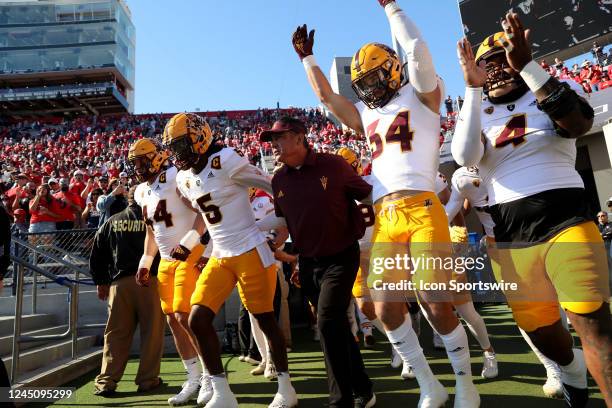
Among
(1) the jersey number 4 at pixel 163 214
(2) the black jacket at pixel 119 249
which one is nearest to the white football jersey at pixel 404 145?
(1) the jersey number 4 at pixel 163 214

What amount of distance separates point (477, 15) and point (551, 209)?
27.2 metres

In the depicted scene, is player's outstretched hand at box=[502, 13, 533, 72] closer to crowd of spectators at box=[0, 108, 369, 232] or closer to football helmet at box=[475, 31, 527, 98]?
football helmet at box=[475, 31, 527, 98]

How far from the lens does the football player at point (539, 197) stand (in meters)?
2.31

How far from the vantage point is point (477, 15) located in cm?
2614

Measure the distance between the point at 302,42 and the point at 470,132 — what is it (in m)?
1.86

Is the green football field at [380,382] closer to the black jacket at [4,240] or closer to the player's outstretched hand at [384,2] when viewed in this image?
the black jacket at [4,240]

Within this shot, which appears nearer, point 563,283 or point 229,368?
point 563,283

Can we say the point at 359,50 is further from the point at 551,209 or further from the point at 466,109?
the point at 551,209

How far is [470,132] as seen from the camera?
8.71 feet

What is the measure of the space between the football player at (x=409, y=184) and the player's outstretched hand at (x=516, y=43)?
752mm

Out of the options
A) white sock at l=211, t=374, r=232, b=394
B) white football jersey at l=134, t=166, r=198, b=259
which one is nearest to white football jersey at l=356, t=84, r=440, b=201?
white sock at l=211, t=374, r=232, b=394

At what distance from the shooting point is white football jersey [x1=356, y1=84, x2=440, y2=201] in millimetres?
3127

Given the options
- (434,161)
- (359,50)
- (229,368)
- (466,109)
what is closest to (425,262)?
(434,161)

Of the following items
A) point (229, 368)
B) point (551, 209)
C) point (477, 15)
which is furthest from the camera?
point (477, 15)
